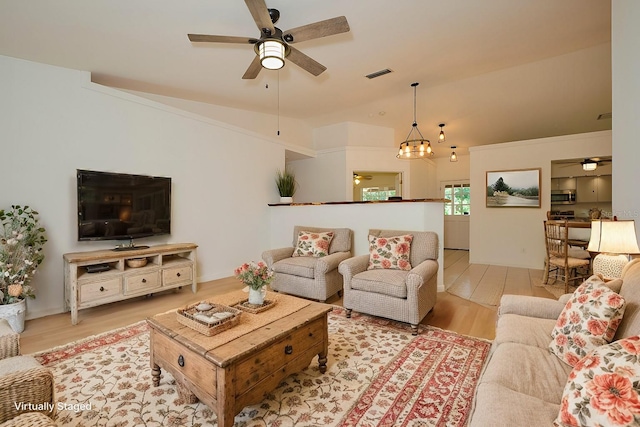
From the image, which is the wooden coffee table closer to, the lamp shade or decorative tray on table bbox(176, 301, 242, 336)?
decorative tray on table bbox(176, 301, 242, 336)

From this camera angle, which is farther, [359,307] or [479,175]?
[479,175]

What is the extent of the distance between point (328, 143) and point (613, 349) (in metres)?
6.15

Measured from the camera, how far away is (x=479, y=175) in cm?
613

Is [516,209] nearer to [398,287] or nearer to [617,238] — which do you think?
[617,238]

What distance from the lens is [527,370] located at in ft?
4.29

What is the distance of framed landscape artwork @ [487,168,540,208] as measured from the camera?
5574mm

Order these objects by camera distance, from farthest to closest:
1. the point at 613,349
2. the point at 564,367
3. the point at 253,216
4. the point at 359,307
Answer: the point at 253,216 → the point at 359,307 → the point at 564,367 → the point at 613,349

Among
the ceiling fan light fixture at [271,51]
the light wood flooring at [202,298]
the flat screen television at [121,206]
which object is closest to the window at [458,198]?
the light wood flooring at [202,298]

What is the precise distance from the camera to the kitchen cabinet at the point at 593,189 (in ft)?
22.7

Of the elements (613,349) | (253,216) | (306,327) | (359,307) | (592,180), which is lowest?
(359,307)

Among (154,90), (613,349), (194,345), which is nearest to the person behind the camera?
(613,349)

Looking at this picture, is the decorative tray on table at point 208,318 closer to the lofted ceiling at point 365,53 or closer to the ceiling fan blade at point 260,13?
the ceiling fan blade at point 260,13

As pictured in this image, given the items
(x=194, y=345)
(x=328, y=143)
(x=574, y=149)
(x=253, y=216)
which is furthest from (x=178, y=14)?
(x=574, y=149)

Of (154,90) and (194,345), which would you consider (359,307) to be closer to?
(194,345)
